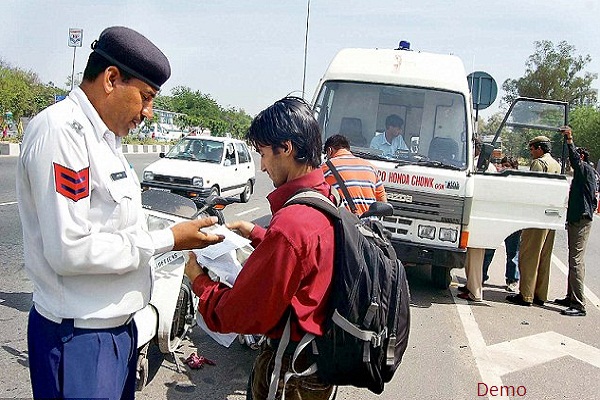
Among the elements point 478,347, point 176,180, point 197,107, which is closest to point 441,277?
point 478,347

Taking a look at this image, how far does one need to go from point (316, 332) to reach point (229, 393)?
7.60ft

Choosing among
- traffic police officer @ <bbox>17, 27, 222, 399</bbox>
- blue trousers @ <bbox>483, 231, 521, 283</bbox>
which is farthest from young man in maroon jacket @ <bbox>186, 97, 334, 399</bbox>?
blue trousers @ <bbox>483, 231, 521, 283</bbox>

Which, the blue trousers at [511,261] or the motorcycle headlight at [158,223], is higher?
the motorcycle headlight at [158,223]

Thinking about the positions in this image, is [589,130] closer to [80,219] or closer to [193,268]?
[193,268]

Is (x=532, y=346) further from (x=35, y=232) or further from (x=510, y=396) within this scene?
(x=35, y=232)

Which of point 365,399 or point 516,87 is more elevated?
point 516,87

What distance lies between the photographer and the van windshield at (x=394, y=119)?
687 centimetres

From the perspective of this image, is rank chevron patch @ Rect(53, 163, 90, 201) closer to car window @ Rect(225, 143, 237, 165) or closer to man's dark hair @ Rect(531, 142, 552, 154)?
man's dark hair @ Rect(531, 142, 552, 154)

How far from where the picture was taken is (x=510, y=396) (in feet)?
14.4

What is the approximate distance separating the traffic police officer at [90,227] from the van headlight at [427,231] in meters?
4.96

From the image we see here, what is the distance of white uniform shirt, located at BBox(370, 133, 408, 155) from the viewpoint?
691 centimetres

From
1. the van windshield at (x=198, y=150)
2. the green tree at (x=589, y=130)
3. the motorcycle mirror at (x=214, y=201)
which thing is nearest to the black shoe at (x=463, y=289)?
the motorcycle mirror at (x=214, y=201)

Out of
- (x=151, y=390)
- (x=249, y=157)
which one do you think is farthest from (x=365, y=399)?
(x=249, y=157)

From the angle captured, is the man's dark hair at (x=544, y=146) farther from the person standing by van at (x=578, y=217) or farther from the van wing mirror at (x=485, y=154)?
the van wing mirror at (x=485, y=154)
